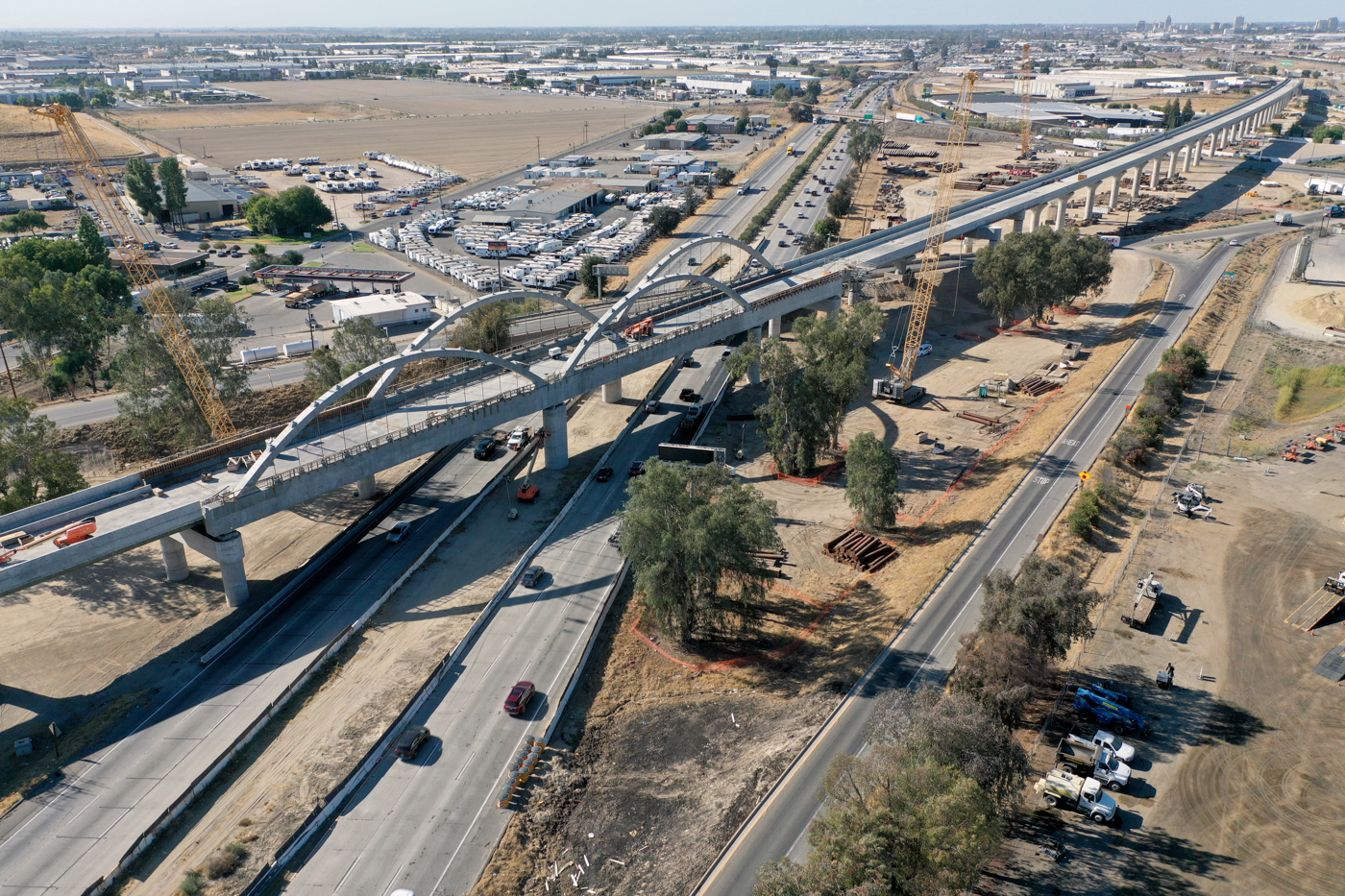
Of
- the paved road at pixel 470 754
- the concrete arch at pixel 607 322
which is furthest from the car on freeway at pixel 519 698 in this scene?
the concrete arch at pixel 607 322

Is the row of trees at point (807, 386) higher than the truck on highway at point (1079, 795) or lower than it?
higher

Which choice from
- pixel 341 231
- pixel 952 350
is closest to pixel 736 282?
pixel 952 350

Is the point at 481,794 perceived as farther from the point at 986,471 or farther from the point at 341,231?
the point at 341,231

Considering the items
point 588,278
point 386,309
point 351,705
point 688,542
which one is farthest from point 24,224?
point 688,542

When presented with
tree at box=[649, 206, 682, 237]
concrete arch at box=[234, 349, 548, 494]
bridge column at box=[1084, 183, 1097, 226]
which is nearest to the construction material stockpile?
concrete arch at box=[234, 349, 548, 494]

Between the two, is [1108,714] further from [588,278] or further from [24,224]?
[24,224]

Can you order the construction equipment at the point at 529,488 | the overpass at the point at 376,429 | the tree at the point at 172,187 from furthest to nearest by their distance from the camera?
the tree at the point at 172,187 → the construction equipment at the point at 529,488 → the overpass at the point at 376,429

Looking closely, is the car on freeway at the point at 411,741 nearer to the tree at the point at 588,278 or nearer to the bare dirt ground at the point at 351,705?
the bare dirt ground at the point at 351,705
